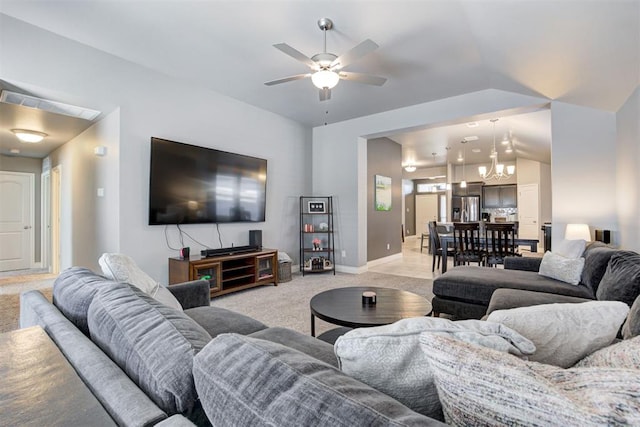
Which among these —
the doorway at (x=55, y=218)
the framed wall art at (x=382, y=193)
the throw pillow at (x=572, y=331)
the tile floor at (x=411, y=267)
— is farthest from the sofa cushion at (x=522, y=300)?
the doorway at (x=55, y=218)

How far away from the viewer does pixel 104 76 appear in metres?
3.31

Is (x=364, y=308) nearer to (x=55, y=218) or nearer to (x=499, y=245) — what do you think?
(x=499, y=245)

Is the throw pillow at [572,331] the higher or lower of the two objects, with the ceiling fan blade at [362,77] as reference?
lower

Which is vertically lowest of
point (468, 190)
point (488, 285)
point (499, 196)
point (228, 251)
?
point (488, 285)

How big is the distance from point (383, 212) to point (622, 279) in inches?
194

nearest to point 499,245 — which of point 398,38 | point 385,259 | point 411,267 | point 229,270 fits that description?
point 411,267

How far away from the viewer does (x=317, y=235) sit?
591cm

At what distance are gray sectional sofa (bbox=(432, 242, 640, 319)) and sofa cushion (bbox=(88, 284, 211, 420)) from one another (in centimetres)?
197

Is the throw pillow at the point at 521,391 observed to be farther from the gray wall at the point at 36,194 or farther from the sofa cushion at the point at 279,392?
the gray wall at the point at 36,194

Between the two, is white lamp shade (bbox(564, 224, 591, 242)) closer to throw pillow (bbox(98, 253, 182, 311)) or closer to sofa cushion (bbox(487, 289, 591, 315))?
sofa cushion (bbox(487, 289, 591, 315))

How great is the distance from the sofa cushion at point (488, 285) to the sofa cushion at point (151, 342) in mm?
2431

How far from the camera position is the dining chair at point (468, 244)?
181 inches

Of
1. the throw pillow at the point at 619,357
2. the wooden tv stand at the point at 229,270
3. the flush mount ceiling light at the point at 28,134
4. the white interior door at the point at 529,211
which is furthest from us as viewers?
the white interior door at the point at 529,211

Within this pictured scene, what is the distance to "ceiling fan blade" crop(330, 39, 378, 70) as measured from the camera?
95.9 inches
